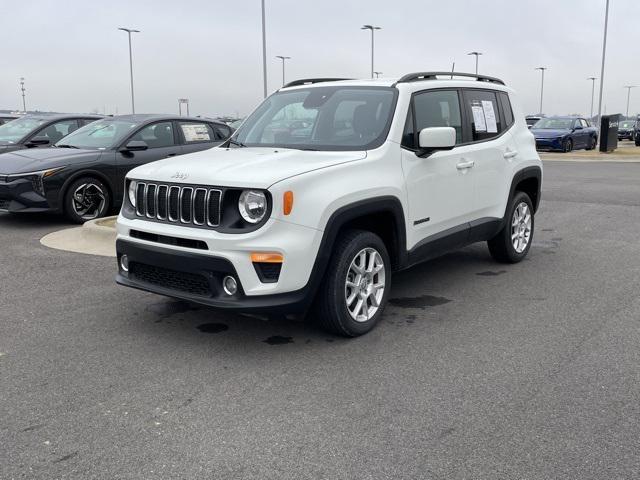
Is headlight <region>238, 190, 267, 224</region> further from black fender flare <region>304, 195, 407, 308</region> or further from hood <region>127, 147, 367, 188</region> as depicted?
black fender flare <region>304, 195, 407, 308</region>

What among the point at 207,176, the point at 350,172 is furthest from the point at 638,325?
the point at 207,176

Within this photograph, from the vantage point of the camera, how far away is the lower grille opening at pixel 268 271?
4113mm

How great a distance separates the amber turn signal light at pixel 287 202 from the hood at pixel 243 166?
106mm

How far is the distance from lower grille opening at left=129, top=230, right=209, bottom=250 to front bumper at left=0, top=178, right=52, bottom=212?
5.01m

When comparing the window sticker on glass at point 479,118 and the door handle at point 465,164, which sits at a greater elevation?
the window sticker on glass at point 479,118

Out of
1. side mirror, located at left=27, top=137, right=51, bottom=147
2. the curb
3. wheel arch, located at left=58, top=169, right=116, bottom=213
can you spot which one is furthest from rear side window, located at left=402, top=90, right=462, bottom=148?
side mirror, located at left=27, top=137, right=51, bottom=147

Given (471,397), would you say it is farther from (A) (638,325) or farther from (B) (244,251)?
(A) (638,325)

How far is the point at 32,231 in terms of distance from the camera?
8.98 m

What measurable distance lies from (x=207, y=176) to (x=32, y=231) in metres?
5.71

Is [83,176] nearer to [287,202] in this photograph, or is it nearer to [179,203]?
[179,203]

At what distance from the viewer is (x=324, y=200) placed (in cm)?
425

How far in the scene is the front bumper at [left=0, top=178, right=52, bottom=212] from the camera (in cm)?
896

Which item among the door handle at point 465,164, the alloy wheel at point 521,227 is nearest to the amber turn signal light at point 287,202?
the door handle at point 465,164

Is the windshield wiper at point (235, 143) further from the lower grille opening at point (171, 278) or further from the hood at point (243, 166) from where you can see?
the lower grille opening at point (171, 278)
